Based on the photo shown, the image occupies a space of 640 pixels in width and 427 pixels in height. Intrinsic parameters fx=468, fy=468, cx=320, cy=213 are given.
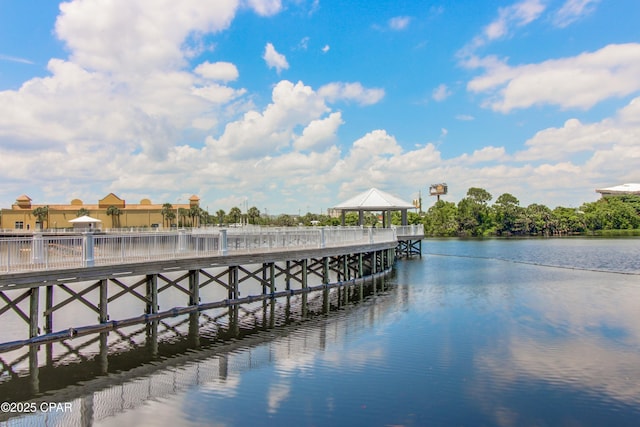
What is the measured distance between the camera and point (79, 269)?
14227 mm

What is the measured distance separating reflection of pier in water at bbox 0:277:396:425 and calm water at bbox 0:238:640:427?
66 millimetres

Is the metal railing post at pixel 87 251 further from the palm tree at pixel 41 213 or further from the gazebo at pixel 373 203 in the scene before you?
the palm tree at pixel 41 213

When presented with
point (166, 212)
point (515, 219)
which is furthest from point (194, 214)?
point (515, 219)

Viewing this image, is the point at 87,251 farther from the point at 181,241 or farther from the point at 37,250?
the point at 181,241

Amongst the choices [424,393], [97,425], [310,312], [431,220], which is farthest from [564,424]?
[431,220]

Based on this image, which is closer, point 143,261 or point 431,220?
point 143,261

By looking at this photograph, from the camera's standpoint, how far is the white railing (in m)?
13.6

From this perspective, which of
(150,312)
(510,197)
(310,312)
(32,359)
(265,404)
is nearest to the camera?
(265,404)

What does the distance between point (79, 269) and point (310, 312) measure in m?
9.19

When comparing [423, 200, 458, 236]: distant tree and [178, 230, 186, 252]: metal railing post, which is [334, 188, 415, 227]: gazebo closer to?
[178, 230, 186, 252]: metal railing post

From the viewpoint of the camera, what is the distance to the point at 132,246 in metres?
16.5

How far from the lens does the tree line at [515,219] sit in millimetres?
108000

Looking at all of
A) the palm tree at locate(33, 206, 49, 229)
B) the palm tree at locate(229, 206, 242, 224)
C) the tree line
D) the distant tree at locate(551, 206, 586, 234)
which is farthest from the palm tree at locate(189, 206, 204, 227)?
the distant tree at locate(551, 206, 586, 234)

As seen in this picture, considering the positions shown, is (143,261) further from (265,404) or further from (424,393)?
(424,393)
